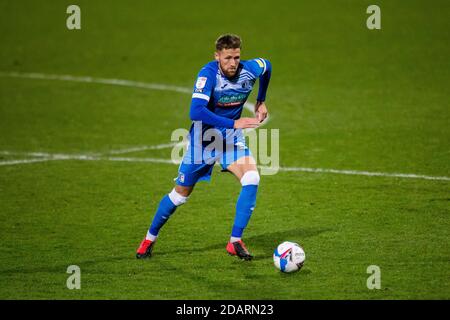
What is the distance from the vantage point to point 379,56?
2016 cm

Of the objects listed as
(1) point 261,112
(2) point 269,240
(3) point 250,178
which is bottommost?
(2) point 269,240

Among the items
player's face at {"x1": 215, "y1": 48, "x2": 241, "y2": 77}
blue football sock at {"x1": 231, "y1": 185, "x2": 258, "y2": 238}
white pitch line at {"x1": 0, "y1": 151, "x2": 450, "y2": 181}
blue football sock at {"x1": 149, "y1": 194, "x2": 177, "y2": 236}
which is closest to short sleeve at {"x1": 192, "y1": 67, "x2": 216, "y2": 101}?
player's face at {"x1": 215, "y1": 48, "x2": 241, "y2": 77}

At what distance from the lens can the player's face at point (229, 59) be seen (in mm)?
8764

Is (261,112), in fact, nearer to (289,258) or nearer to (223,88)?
(223,88)

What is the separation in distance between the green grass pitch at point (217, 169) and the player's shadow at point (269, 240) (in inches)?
1.4

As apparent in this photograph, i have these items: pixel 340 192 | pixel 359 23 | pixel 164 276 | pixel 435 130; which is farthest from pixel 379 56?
pixel 164 276

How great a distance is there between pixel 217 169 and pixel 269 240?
376 cm

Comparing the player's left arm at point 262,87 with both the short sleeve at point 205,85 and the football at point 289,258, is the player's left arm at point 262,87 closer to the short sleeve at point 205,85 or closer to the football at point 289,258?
the short sleeve at point 205,85

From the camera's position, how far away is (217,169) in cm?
1322

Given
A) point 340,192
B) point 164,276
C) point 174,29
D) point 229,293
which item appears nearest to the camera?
point 229,293

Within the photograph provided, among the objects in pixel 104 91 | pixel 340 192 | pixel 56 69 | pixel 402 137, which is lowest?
pixel 340 192

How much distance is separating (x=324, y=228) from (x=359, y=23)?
13.9 m

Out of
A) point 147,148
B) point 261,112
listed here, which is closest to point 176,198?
point 261,112

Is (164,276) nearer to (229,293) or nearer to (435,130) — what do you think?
(229,293)
